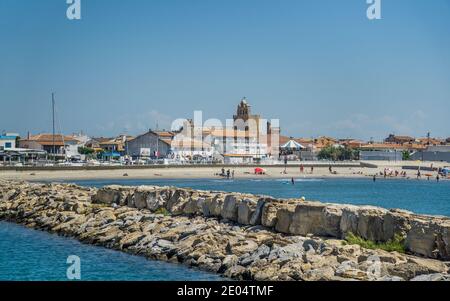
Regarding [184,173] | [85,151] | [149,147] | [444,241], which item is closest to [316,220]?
[444,241]

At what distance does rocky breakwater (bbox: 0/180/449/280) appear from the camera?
13.4 meters

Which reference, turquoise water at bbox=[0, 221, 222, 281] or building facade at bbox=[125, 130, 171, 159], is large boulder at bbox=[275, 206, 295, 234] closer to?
turquoise water at bbox=[0, 221, 222, 281]

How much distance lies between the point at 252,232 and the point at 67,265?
194 inches

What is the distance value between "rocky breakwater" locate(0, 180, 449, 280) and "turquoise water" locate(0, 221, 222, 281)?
0.53 meters

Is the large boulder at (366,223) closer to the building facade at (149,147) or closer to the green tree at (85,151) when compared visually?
the building facade at (149,147)

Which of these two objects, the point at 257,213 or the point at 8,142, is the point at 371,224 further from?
the point at 8,142

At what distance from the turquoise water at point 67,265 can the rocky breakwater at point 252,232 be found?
1.73ft

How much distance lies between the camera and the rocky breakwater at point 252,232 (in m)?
13.4

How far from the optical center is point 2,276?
1639 centimetres

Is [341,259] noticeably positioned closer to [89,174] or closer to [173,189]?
[173,189]

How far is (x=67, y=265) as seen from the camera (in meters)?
17.4

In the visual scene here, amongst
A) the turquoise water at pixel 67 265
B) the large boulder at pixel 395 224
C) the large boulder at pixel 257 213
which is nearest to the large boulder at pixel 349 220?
the large boulder at pixel 395 224
